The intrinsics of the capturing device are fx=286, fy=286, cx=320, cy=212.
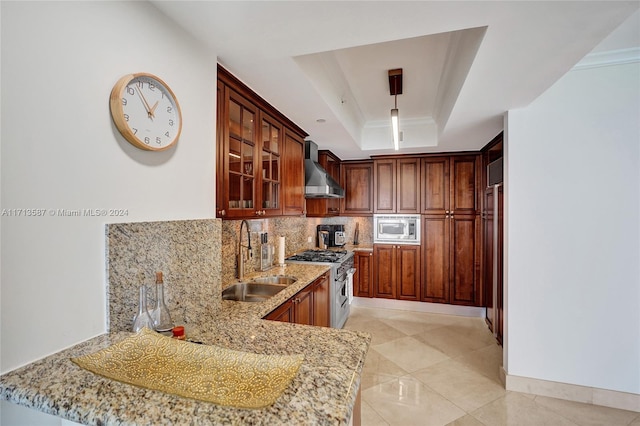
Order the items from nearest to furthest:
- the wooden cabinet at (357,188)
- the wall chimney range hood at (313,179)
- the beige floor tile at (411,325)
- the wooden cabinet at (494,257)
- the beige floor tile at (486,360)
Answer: the beige floor tile at (486,360) < the wooden cabinet at (494,257) < the wall chimney range hood at (313,179) < the beige floor tile at (411,325) < the wooden cabinet at (357,188)

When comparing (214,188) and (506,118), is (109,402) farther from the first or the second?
(506,118)

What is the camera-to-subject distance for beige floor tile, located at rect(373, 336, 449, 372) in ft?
9.41

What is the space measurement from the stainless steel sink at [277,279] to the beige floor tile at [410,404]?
1113 millimetres

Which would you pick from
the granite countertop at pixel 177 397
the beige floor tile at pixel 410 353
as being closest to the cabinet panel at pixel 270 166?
the granite countertop at pixel 177 397

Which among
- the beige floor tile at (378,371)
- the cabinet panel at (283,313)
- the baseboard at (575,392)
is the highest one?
the cabinet panel at (283,313)

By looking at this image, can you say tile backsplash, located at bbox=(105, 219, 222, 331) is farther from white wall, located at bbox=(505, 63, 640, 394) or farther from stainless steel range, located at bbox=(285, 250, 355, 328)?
white wall, located at bbox=(505, 63, 640, 394)

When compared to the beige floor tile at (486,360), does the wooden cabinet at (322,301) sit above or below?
above

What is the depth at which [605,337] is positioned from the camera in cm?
223

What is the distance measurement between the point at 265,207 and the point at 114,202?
138 centimetres

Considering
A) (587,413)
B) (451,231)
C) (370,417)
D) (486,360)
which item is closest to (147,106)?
(370,417)

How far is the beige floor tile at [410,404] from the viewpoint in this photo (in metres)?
2.09

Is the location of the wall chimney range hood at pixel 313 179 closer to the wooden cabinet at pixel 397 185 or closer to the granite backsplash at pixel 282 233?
the granite backsplash at pixel 282 233

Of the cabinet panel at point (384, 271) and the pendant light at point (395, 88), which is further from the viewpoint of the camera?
the cabinet panel at point (384, 271)

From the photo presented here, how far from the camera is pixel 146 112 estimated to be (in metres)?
1.23
